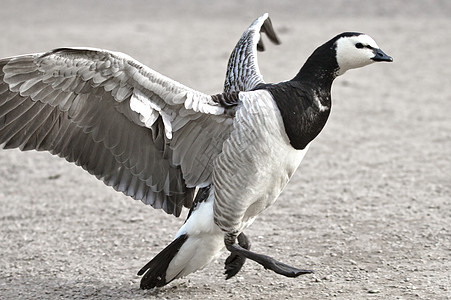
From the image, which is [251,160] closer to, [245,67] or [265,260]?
[265,260]

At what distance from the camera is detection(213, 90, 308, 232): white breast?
14.8 feet

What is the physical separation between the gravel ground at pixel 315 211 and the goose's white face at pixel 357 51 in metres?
1.46

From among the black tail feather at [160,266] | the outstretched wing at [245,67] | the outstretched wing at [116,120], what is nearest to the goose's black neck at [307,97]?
the outstretched wing at [116,120]

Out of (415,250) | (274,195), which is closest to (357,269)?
(415,250)

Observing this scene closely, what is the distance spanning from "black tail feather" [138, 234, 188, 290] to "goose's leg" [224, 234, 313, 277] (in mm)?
293

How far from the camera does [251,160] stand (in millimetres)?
4527

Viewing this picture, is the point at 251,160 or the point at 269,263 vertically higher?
the point at 251,160

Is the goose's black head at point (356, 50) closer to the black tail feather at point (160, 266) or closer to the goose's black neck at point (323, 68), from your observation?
the goose's black neck at point (323, 68)

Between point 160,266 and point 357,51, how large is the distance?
183 cm

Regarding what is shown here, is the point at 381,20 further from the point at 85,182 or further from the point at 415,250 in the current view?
the point at 415,250

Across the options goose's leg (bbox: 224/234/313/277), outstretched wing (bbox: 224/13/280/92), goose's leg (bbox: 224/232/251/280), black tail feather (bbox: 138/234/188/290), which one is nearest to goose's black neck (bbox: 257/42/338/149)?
outstretched wing (bbox: 224/13/280/92)

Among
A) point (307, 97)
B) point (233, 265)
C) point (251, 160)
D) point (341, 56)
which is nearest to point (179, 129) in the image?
point (251, 160)

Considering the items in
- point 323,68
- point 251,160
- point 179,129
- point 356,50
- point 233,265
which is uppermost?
point 356,50

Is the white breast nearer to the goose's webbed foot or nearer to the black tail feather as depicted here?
the goose's webbed foot
